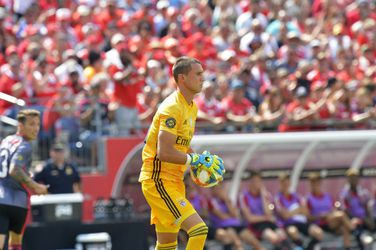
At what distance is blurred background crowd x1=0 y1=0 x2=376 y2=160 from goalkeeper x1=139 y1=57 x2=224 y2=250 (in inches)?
214

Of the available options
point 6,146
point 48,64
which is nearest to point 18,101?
point 48,64

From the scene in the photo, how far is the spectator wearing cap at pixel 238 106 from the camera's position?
53.4 feet

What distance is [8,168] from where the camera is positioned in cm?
1065

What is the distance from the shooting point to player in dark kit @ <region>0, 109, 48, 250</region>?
34.6 feet

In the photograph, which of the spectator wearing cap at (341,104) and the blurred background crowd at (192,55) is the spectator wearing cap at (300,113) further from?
the spectator wearing cap at (341,104)

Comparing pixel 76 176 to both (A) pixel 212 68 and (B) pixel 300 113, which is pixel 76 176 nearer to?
(B) pixel 300 113

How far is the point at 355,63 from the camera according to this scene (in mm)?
18984

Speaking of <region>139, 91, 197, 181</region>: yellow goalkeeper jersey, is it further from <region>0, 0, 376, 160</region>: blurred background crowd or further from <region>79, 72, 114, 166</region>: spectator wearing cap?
<region>79, 72, 114, 166</region>: spectator wearing cap

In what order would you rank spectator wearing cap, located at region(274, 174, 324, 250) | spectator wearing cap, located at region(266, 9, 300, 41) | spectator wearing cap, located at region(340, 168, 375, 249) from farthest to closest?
1. spectator wearing cap, located at region(266, 9, 300, 41)
2. spectator wearing cap, located at region(340, 168, 375, 249)
3. spectator wearing cap, located at region(274, 174, 324, 250)

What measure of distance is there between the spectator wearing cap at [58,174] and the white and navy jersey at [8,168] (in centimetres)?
A: 336

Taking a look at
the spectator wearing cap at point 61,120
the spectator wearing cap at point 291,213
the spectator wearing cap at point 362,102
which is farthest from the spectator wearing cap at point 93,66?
the spectator wearing cap at point 362,102

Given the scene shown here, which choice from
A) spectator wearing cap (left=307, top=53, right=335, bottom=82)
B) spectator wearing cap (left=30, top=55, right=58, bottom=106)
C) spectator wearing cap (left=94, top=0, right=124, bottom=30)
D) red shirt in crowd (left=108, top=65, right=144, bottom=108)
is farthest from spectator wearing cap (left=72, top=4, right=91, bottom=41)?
spectator wearing cap (left=307, top=53, right=335, bottom=82)

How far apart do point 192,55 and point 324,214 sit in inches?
146

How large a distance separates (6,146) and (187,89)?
2.41 metres
